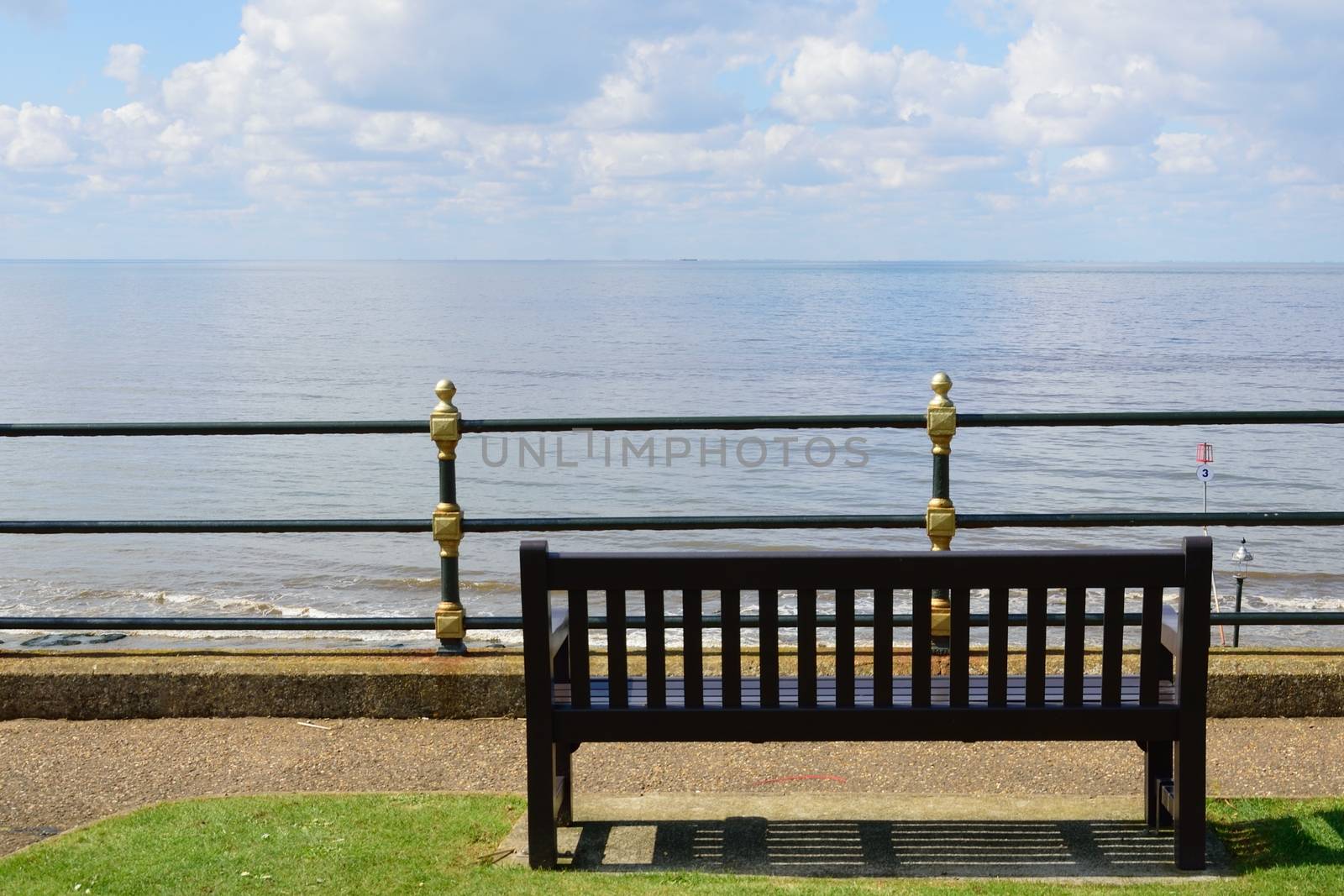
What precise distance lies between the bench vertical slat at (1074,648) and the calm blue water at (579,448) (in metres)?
9.69

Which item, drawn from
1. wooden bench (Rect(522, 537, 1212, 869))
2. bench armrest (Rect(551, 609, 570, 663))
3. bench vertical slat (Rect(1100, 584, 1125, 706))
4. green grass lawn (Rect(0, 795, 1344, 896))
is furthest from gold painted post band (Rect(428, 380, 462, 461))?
bench vertical slat (Rect(1100, 584, 1125, 706))

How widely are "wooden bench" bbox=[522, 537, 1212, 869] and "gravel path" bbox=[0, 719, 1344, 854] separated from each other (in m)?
0.97

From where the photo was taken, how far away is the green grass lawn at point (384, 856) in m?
3.93

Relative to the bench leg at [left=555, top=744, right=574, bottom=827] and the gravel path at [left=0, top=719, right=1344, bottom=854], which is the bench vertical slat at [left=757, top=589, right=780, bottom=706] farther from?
the gravel path at [left=0, top=719, right=1344, bottom=854]

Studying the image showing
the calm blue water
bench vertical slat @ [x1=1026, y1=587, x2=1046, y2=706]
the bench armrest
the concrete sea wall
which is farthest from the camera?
the calm blue water

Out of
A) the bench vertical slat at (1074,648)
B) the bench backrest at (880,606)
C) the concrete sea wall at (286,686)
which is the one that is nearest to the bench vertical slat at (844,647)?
the bench backrest at (880,606)

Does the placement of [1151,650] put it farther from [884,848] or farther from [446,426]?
[446,426]

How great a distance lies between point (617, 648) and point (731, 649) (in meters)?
0.34

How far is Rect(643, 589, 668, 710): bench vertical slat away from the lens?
398 centimetres

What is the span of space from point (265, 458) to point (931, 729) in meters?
25.0

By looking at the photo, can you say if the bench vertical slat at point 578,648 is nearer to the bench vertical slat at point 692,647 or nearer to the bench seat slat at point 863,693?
the bench seat slat at point 863,693

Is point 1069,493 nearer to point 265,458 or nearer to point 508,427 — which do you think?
point 265,458

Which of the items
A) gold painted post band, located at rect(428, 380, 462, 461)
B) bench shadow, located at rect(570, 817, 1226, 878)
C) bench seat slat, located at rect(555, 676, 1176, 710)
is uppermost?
gold painted post band, located at rect(428, 380, 462, 461)

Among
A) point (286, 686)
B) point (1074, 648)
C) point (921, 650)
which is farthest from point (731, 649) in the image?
point (286, 686)
